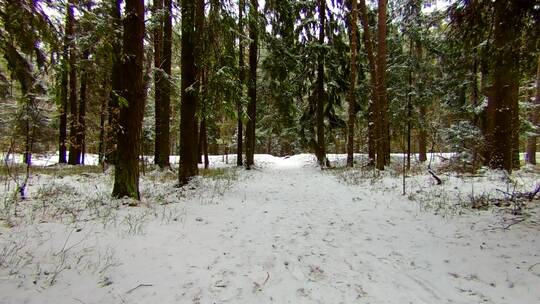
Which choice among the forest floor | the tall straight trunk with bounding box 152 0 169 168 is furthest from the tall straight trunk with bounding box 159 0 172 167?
the forest floor

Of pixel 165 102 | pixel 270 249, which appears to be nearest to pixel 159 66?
pixel 165 102

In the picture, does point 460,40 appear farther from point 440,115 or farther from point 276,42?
point 440,115

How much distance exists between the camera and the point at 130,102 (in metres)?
7.29

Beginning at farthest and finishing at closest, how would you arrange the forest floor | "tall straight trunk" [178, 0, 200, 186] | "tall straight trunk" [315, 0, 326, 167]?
"tall straight trunk" [315, 0, 326, 167] < "tall straight trunk" [178, 0, 200, 186] < the forest floor

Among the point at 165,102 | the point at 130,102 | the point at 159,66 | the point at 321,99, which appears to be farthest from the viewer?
the point at 321,99

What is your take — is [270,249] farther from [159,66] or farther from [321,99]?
[321,99]

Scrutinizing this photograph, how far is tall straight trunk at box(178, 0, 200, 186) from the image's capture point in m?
9.59

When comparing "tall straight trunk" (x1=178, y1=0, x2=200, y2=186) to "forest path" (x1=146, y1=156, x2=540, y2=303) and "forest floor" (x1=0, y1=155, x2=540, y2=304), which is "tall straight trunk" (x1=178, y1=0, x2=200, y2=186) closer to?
"forest floor" (x1=0, y1=155, x2=540, y2=304)

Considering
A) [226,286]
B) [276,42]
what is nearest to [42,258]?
[226,286]

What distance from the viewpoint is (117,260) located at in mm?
4281

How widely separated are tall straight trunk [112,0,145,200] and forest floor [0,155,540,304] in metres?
0.60

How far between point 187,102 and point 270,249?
6.27 meters

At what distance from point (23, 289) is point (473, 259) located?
535 cm

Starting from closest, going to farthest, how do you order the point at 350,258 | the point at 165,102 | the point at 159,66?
the point at 350,258 → the point at 159,66 → the point at 165,102
